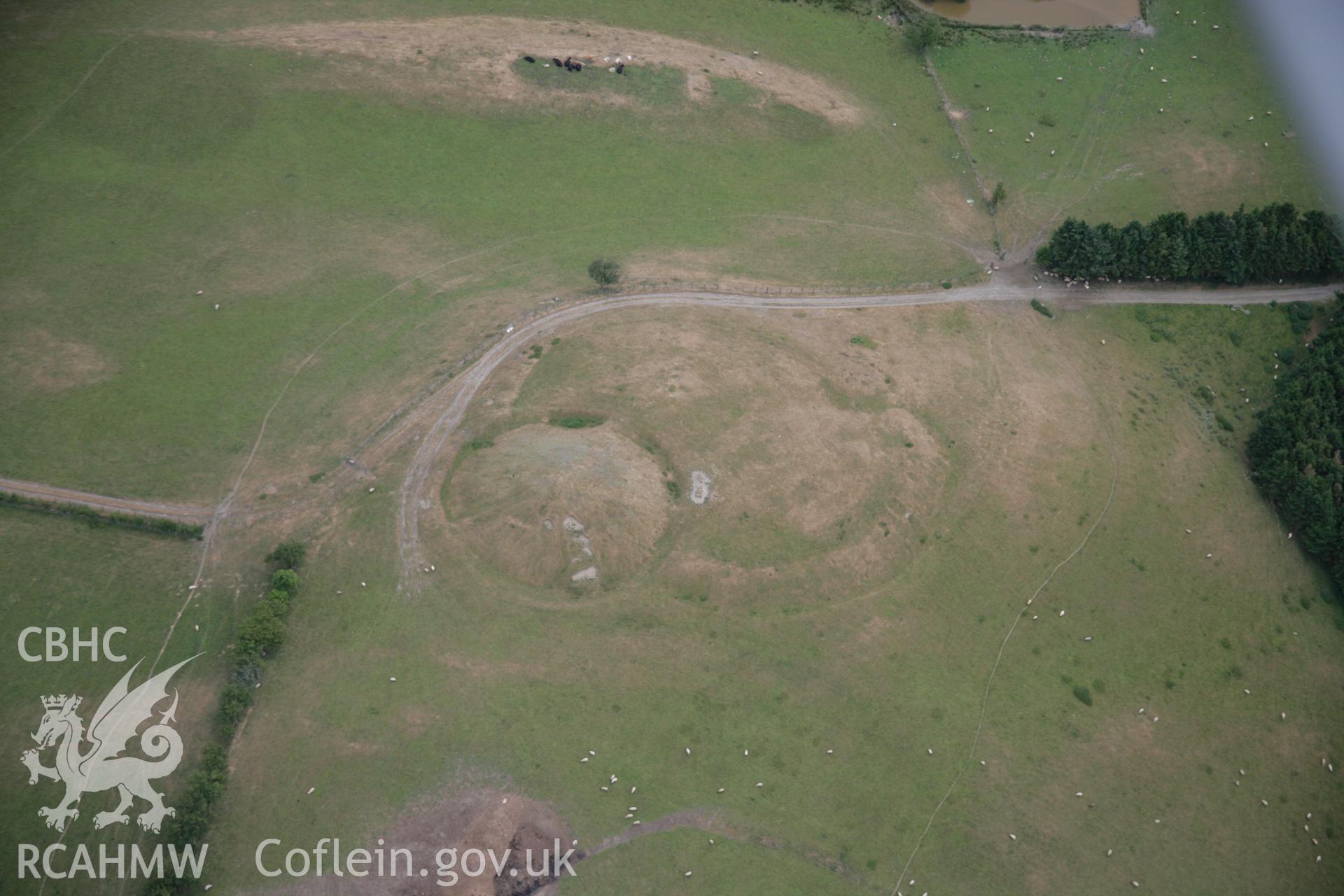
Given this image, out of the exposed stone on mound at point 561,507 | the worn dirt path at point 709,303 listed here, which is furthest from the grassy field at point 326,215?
the exposed stone on mound at point 561,507

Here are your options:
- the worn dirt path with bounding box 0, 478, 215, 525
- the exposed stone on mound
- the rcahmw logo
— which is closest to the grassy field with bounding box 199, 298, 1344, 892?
the exposed stone on mound

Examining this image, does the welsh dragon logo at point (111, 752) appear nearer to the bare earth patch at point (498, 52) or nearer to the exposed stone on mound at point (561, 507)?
the exposed stone on mound at point (561, 507)

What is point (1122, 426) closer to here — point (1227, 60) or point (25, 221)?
point (1227, 60)

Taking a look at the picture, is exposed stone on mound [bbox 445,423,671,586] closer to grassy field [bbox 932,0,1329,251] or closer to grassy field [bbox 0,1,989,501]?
grassy field [bbox 0,1,989,501]

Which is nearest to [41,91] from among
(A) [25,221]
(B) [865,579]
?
(A) [25,221]

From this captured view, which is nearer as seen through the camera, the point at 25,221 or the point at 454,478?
the point at 454,478

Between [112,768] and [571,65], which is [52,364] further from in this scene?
[571,65]

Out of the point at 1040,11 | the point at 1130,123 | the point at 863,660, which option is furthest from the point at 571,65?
the point at 863,660
